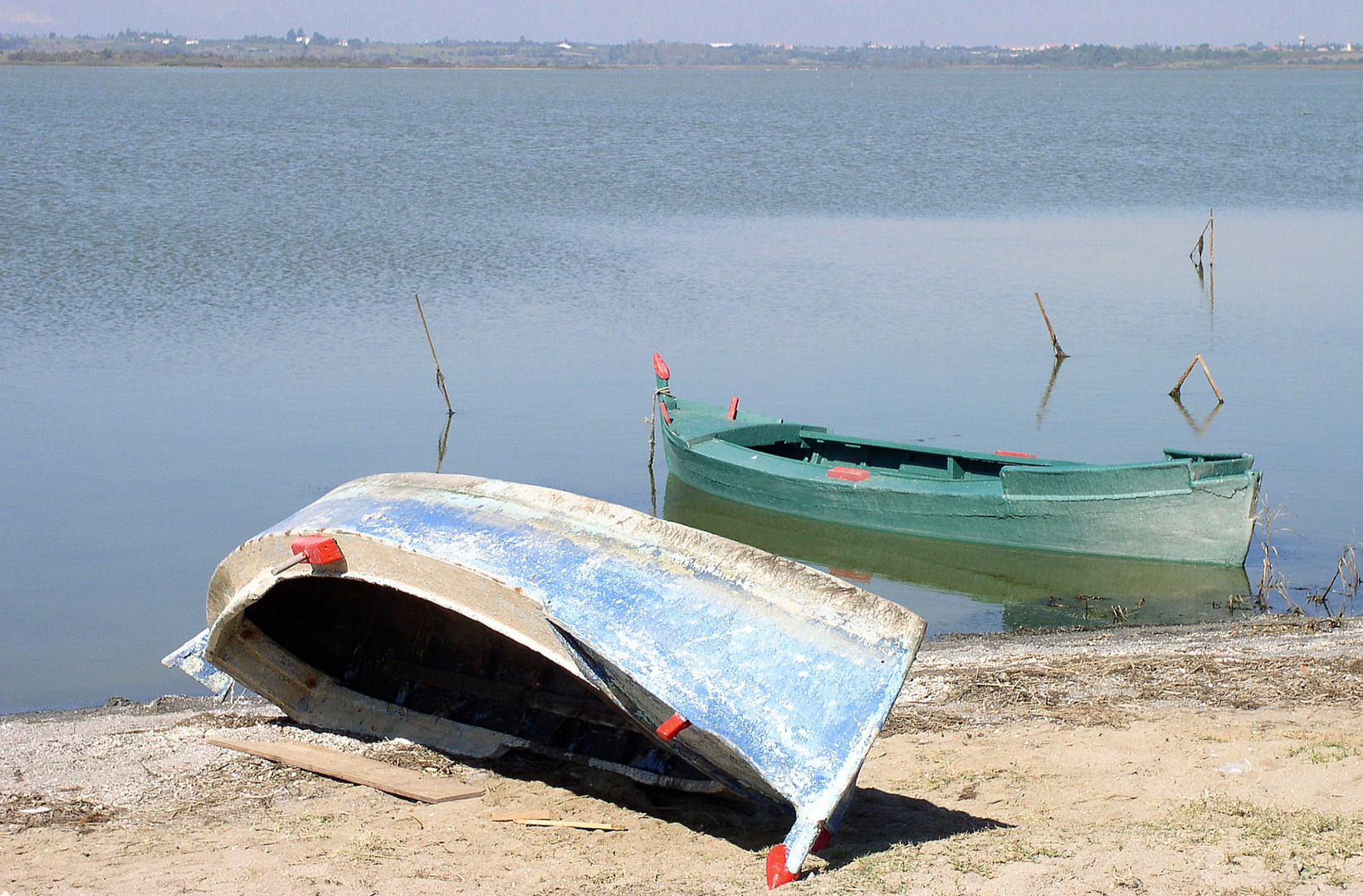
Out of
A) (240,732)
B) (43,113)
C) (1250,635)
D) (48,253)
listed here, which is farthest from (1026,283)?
(43,113)

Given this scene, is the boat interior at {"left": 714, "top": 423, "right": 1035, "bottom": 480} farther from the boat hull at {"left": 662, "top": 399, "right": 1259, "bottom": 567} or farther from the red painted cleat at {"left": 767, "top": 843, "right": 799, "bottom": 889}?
the red painted cleat at {"left": 767, "top": 843, "right": 799, "bottom": 889}

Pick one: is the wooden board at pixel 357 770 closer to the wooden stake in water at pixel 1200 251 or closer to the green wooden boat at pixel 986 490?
the green wooden boat at pixel 986 490

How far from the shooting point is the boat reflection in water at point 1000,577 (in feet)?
37.1

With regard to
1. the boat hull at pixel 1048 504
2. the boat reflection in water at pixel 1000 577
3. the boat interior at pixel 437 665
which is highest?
the boat interior at pixel 437 665

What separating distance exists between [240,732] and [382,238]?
951 inches

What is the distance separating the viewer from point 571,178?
142 feet

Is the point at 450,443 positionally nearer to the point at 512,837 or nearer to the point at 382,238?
the point at 512,837

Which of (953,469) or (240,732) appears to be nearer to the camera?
(240,732)

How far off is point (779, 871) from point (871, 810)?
1.19 m

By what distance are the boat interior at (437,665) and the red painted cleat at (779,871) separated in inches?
62.3

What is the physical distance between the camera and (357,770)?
6.18 meters

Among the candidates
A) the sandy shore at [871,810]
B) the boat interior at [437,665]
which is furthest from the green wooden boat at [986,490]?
the boat interior at [437,665]

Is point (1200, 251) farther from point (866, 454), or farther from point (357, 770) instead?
point (357, 770)

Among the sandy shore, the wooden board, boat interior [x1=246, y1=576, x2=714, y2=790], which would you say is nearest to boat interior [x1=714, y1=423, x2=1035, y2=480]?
the sandy shore
